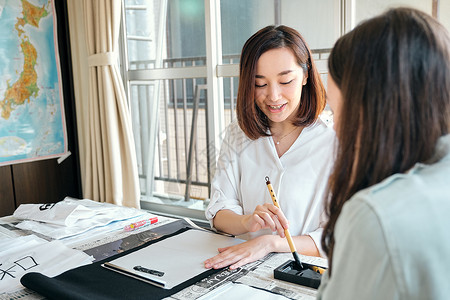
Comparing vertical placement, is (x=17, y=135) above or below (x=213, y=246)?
above

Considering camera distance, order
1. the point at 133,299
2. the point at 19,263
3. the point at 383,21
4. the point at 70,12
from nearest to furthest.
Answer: the point at 383,21, the point at 133,299, the point at 19,263, the point at 70,12

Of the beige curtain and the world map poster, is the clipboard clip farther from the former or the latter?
the world map poster

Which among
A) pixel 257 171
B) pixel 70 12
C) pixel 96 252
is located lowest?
pixel 96 252

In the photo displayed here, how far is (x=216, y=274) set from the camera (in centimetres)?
111

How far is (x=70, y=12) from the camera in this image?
287 cm

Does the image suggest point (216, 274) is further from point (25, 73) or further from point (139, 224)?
point (25, 73)

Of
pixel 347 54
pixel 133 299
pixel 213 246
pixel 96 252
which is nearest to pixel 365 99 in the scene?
pixel 347 54

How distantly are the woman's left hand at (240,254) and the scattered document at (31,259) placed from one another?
37 cm

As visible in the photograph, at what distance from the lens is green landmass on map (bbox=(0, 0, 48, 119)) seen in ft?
8.63

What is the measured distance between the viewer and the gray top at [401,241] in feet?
1.48

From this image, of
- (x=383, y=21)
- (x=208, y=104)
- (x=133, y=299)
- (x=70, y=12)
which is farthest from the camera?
(x=70, y=12)

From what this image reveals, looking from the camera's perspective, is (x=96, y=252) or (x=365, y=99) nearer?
(x=365, y=99)

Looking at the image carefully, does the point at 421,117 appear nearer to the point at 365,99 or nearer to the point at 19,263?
the point at 365,99

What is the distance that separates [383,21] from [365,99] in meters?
0.11
